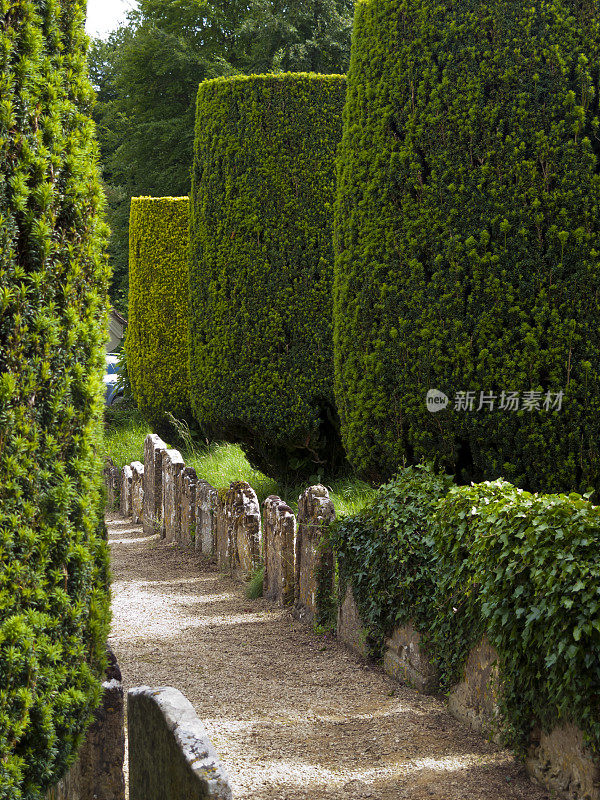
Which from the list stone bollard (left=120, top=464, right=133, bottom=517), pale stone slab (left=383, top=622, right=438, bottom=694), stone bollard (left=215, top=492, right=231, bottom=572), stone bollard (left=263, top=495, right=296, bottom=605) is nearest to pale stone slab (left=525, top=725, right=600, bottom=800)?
pale stone slab (left=383, top=622, right=438, bottom=694)

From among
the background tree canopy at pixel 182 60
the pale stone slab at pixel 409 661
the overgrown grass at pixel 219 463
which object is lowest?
the pale stone slab at pixel 409 661

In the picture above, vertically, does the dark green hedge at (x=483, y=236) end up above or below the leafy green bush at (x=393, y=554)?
above

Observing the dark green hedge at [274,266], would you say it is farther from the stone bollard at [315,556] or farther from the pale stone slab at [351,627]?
the pale stone slab at [351,627]

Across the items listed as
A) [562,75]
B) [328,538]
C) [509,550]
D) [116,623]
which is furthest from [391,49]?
[116,623]

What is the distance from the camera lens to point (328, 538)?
16.5 ft

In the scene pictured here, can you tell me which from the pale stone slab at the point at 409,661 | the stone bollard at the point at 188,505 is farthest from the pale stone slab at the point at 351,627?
the stone bollard at the point at 188,505

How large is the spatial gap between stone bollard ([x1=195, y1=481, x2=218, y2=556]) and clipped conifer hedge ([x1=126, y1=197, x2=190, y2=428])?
4.70 m

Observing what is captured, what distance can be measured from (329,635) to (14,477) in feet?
11.4

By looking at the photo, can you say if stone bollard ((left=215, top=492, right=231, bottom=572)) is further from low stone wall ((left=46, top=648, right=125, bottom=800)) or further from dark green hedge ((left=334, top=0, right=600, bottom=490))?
low stone wall ((left=46, top=648, right=125, bottom=800))

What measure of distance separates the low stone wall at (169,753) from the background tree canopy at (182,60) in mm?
19597

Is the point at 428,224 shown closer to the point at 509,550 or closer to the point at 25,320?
the point at 509,550

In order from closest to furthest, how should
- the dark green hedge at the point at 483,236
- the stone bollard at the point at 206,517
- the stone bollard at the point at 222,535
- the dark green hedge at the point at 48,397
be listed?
the dark green hedge at the point at 48,397
the dark green hedge at the point at 483,236
the stone bollard at the point at 222,535
the stone bollard at the point at 206,517

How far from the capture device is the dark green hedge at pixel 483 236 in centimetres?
463

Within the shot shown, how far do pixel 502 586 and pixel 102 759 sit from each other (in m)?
1.67
